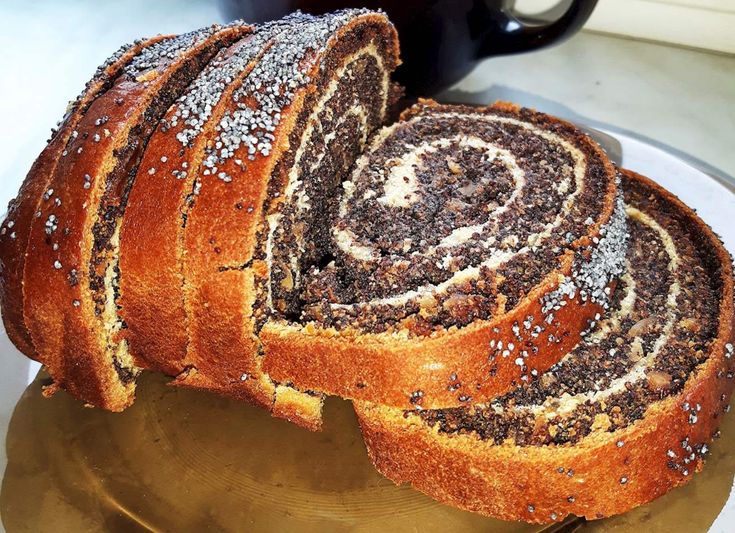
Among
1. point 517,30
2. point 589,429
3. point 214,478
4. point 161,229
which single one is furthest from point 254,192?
point 517,30

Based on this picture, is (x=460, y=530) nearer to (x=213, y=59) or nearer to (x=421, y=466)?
(x=421, y=466)

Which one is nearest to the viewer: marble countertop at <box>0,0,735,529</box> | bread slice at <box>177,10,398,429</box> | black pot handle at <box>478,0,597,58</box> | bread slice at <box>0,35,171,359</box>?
bread slice at <box>177,10,398,429</box>

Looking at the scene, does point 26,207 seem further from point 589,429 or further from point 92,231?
point 589,429

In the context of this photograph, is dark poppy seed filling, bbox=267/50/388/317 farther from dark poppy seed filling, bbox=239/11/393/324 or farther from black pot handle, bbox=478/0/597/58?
black pot handle, bbox=478/0/597/58

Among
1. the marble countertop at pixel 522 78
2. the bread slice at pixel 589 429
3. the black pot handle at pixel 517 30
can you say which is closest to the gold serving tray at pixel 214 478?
the bread slice at pixel 589 429

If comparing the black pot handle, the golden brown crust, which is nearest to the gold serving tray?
the golden brown crust
